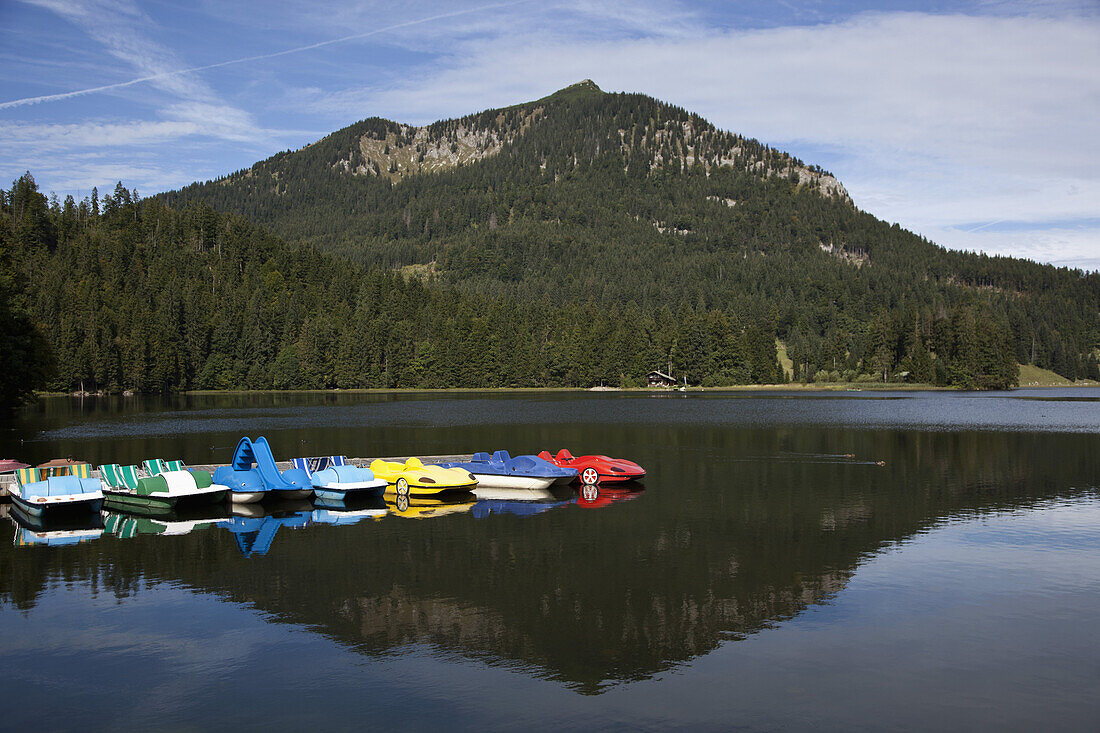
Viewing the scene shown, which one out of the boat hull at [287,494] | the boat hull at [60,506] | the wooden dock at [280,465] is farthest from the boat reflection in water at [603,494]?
the boat hull at [60,506]

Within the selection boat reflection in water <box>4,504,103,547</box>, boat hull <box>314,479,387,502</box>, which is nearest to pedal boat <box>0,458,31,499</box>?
boat reflection in water <box>4,504,103,547</box>

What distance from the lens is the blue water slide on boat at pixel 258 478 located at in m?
38.8

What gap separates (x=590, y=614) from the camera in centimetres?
2055

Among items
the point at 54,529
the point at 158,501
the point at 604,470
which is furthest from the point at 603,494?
the point at 54,529

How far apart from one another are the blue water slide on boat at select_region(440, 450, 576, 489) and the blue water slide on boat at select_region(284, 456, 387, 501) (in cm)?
550

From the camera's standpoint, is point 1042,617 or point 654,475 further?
point 654,475

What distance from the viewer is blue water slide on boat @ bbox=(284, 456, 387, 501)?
39125mm

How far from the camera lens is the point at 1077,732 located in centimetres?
1452

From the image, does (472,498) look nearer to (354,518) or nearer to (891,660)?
(354,518)

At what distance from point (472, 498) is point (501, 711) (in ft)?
89.0

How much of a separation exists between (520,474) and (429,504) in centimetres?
543

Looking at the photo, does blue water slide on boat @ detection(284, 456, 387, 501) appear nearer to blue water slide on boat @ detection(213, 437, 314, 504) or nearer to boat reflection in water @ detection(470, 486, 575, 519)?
blue water slide on boat @ detection(213, 437, 314, 504)

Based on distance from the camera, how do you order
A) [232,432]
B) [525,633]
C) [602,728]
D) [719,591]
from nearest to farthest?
1. [602,728]
2. [525,633]
3. [719,591]
4. [232,432]

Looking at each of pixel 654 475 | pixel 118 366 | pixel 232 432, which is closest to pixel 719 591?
pixel 654 475
